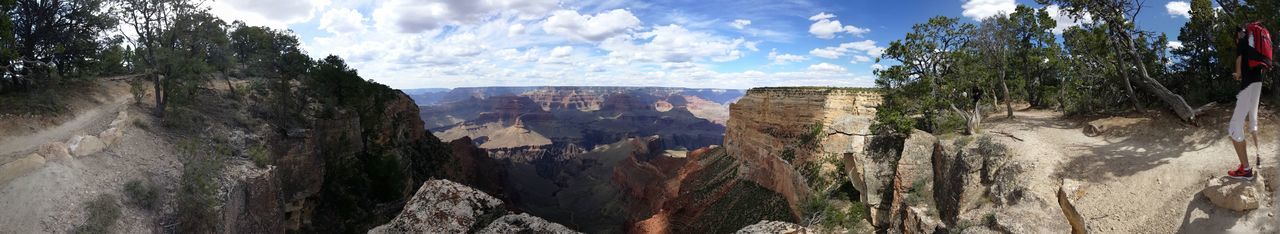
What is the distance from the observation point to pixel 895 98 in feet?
74.6

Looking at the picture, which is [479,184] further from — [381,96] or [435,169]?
[381,96]

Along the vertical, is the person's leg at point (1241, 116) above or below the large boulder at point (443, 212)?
above

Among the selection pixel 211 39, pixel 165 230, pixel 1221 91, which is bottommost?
pixel 165 230

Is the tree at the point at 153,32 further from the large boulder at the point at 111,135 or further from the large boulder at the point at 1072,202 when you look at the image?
the large boulder at the point at 1072,202

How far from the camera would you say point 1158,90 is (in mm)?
14680

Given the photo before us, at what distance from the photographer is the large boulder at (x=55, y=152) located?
16141 millimetres

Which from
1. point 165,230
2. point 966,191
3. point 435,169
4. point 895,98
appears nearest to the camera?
point 966,191

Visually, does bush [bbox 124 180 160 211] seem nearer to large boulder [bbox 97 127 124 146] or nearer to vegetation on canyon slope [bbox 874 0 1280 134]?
large boulder [bbox 97 127 124 146]

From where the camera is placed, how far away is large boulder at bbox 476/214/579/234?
9.84m

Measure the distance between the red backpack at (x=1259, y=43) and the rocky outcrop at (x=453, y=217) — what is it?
12.6 meters

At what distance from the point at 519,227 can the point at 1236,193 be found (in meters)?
11.9

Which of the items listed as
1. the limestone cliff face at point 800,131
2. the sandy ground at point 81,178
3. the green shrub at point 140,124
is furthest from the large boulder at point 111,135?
the limestone cliff face at point 800,131

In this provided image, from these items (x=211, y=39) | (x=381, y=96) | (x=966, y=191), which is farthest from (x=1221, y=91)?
(x=381, y=96)

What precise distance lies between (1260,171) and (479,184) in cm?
5517
